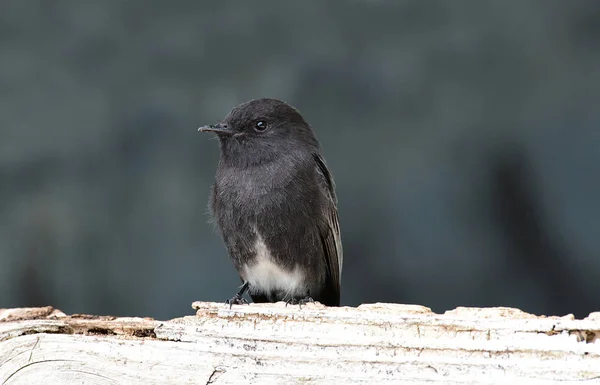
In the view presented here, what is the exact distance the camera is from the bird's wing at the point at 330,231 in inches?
174

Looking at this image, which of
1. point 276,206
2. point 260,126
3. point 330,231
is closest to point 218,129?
point 260,126

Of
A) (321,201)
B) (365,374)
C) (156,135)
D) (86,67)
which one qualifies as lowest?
(365,374)

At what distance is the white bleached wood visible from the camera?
291cm

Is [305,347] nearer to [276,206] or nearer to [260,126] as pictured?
[276,206]

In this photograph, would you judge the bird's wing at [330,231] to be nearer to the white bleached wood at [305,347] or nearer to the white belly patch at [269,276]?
the white belly patch at [269,276]

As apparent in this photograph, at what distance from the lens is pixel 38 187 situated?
5723 millimetres

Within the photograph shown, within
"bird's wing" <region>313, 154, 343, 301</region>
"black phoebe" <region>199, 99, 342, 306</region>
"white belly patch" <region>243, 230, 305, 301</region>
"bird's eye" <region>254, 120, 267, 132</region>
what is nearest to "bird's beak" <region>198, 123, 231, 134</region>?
"black phoebe" <region>199, 99, 342, 306</region>

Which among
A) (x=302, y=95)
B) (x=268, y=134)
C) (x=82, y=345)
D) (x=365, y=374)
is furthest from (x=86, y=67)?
(x=365, y=374)

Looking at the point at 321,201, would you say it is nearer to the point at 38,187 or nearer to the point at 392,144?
the point at 392,144

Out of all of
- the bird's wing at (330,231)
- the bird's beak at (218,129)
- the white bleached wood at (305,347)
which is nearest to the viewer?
the white bleached wood at (305,347)

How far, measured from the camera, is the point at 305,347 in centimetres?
314

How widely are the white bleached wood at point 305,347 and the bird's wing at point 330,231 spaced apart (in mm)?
1135

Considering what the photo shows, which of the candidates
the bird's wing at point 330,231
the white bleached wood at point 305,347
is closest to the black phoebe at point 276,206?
the bird's wing at point 330,231

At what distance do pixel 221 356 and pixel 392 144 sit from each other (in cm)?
275
